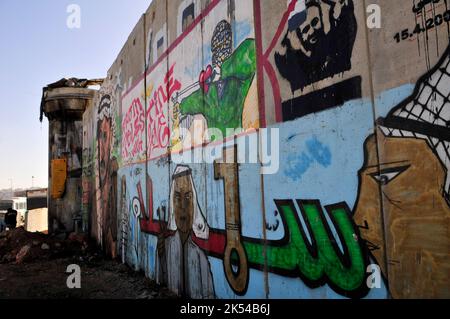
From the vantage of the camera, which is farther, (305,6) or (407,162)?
(305,6)

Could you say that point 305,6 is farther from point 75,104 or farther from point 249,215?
point 75,104

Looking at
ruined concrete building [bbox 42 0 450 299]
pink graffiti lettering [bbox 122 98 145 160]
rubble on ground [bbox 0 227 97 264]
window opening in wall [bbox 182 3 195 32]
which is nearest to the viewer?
ruined concrete building [bbox 42 0 450 299]

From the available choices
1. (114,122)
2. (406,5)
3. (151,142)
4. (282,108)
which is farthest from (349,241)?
(114,122)

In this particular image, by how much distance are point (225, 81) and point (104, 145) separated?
711cm

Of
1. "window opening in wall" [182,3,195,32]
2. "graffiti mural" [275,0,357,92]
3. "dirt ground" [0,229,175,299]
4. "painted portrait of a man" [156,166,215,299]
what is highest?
"window opening in wall" [182,3,195,32]

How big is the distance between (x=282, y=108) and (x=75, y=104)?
12.6 m

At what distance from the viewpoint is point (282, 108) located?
3.01 m

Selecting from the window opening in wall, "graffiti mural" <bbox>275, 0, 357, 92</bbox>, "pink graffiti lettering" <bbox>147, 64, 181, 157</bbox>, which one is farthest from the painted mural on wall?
"pink graffiti lettering" <bbox>147, 64, 181, 157</bbox>

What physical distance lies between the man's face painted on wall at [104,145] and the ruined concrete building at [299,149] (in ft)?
12.7

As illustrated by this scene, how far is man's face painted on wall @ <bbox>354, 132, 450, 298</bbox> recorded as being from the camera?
190 cm

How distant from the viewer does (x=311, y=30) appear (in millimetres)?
2705

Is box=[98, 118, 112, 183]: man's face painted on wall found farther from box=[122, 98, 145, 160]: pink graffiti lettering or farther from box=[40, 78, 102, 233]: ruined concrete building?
box=[40, 78, 102, 233]: ruined concrete building

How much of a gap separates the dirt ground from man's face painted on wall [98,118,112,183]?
2414 millimetres

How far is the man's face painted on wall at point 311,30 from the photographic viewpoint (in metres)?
2.63
